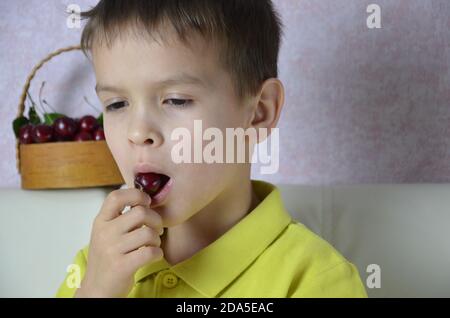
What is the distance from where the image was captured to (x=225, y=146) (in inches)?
32.8

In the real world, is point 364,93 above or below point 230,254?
above

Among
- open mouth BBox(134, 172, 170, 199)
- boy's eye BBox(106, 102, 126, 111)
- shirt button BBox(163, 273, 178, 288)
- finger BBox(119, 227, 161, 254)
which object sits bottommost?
shirt button BBox(163, 273, 178, 288)

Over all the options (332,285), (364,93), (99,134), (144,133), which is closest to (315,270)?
(332,285)

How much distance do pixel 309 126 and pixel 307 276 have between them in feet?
1.85

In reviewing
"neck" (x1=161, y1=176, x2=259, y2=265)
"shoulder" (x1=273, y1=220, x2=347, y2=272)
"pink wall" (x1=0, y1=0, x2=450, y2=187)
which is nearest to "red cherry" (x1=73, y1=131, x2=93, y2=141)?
"pink wall" (x1=0, y1=0, x2=450, y2=187)

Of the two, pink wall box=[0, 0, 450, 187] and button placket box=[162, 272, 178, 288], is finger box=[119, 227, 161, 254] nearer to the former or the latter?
button placket box=[162, 272, 178, 288]

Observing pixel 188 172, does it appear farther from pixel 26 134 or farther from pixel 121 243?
pixel 26 134

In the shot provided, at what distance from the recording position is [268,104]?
2.98ft

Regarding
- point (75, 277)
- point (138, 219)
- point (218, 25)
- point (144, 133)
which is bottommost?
point (75, 277)

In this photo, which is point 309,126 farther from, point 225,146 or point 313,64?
point 225,146

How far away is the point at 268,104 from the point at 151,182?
9.5 inches

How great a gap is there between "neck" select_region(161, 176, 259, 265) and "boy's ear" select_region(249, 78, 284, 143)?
0.10m

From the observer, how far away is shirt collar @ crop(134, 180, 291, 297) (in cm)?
83
